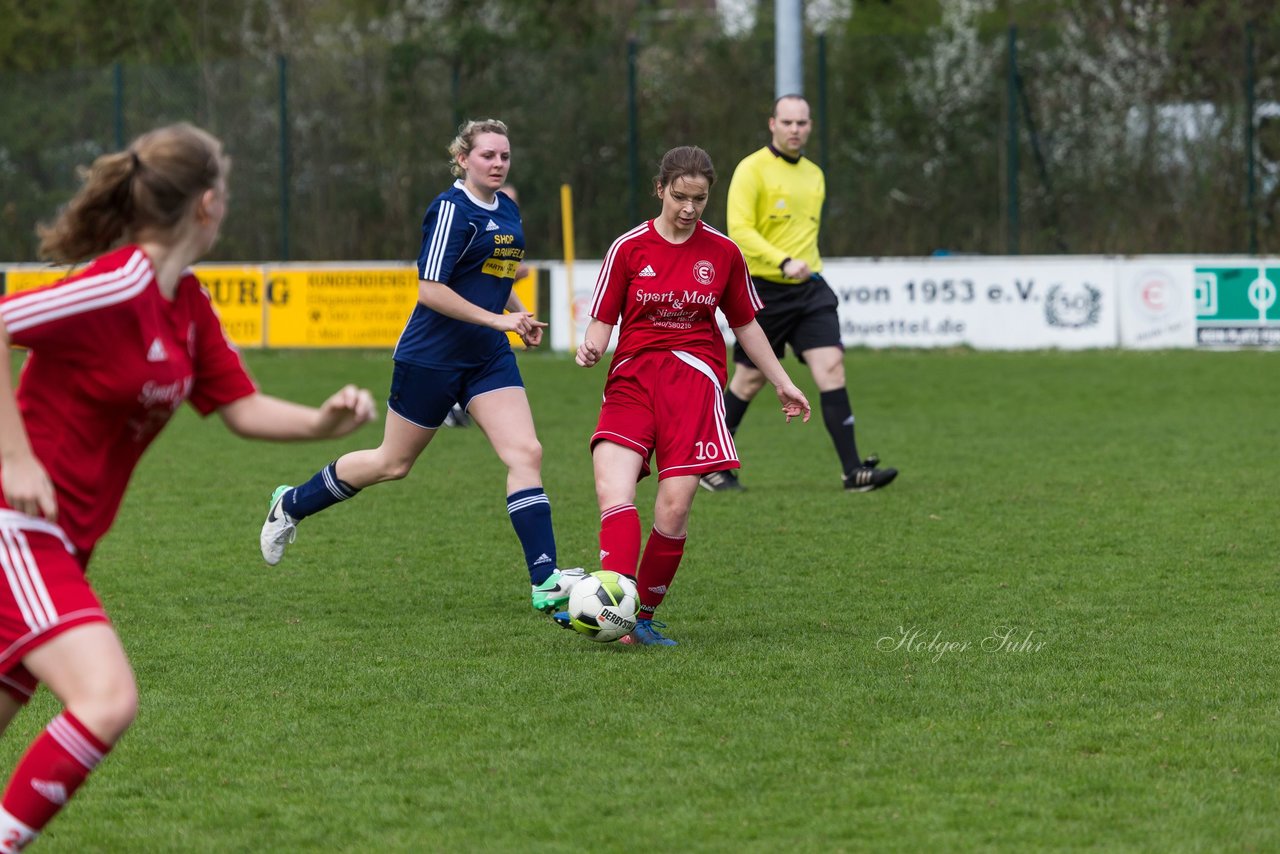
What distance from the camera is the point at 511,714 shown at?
495 centimetres

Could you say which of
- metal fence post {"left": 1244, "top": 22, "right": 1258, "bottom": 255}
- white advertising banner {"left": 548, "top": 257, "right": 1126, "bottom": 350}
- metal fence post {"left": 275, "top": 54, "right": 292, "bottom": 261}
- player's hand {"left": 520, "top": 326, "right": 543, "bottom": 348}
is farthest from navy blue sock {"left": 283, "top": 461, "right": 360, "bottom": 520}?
metal fence post {"left": 275, "top": 54, "right": 292, "bottom": 261}

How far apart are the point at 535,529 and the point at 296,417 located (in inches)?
109

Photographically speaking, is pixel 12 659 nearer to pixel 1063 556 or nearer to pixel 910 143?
pixel 1063 556

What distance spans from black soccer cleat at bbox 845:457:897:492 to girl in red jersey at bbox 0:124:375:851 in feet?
20.2

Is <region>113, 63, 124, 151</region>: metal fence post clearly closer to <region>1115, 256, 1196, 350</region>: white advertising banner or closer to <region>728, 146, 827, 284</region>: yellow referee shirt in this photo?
<region>1115, 256, 1196, 350</region>: white advertising banner

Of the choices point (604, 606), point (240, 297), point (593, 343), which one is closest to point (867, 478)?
point (593, 343)

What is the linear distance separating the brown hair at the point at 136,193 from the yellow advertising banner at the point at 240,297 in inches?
683

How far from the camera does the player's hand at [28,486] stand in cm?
328

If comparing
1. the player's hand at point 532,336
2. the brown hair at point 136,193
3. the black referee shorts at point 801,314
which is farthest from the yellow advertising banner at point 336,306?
the brown hair at point 136,193

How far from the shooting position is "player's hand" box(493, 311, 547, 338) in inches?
235

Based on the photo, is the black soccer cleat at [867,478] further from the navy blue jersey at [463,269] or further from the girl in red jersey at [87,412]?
the girl in red jersey at [87,412]

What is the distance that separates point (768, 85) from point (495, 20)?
10.7 meters

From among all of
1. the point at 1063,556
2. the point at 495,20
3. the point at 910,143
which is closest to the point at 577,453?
the point at 1063,556

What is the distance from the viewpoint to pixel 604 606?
5605mm
